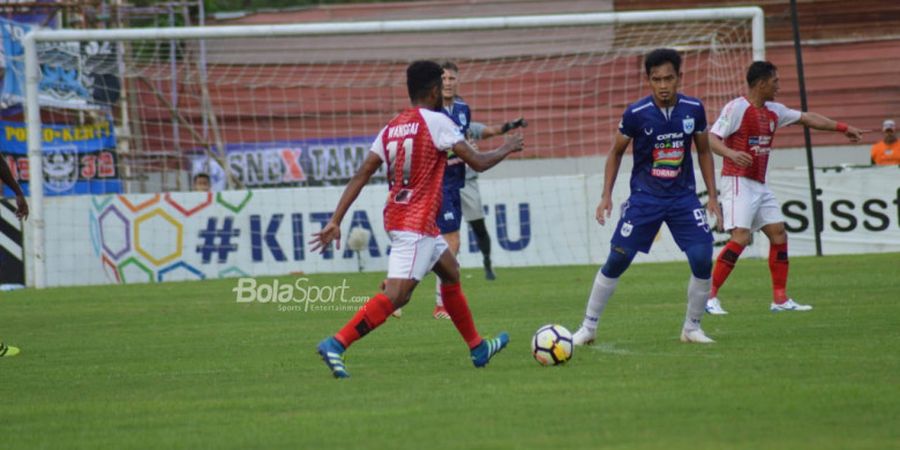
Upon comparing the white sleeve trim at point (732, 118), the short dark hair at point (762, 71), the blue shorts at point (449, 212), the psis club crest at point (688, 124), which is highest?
the short dark hair at point (762, 71)

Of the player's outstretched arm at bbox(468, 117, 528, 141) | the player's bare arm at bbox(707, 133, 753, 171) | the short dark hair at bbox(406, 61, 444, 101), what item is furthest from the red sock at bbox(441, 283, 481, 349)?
the player's outstretched arm at bbox(468, 117, 528, 141)

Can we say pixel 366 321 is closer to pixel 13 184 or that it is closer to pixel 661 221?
pixel 661 221

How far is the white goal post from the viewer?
2067 centimetres

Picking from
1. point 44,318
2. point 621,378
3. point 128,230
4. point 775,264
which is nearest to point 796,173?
point 775,264

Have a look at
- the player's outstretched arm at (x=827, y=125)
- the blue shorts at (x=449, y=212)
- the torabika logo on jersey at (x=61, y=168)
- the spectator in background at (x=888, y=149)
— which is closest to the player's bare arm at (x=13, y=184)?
the blue shorts at (x=449, y=212)

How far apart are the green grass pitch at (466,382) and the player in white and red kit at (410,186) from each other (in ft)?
1.42

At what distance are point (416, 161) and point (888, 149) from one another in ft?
56.5

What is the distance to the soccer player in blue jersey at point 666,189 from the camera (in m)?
10.1

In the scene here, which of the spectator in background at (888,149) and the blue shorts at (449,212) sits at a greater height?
the spectator in background at (888,149)

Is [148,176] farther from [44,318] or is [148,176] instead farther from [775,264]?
[775,264]

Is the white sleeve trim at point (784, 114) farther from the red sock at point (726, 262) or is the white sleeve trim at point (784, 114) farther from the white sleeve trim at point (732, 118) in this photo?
the red sock at point (726, 262)

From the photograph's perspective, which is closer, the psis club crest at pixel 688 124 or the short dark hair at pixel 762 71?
the psis club crest at pixel 688 124

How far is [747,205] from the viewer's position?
525 inches

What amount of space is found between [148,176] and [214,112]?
246cm
